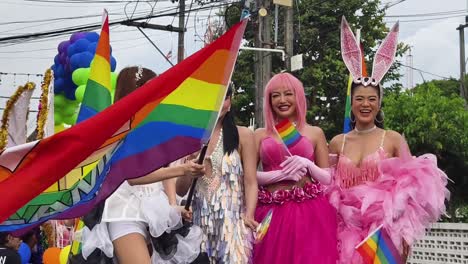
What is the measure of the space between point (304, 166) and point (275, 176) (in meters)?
0.21

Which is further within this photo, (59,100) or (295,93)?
(59,100)

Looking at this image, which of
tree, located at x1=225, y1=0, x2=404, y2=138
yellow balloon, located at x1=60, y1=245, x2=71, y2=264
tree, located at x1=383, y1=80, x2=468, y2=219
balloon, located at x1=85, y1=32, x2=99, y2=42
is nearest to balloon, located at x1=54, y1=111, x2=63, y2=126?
balloon, located at x1=85, y1=32, x2=99, y2=42

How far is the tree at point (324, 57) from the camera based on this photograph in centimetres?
1928

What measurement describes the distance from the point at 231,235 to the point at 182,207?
369mm

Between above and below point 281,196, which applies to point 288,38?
above

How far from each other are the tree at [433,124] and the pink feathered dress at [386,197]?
987cm

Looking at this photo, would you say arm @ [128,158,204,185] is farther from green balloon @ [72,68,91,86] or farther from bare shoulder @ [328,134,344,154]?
green balloon @ [72,68,91,86]

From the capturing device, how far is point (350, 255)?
414 centimetres

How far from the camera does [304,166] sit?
4.15m

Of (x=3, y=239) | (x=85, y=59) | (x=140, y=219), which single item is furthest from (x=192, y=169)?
(x=85, y=59)

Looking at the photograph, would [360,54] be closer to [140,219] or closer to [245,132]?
[245,132]

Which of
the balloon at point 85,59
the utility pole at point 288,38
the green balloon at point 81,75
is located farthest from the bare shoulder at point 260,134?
the utility pole at point 288,38

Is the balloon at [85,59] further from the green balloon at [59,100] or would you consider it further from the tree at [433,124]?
the tree at [433,124]

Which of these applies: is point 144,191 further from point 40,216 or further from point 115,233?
point 40,216
